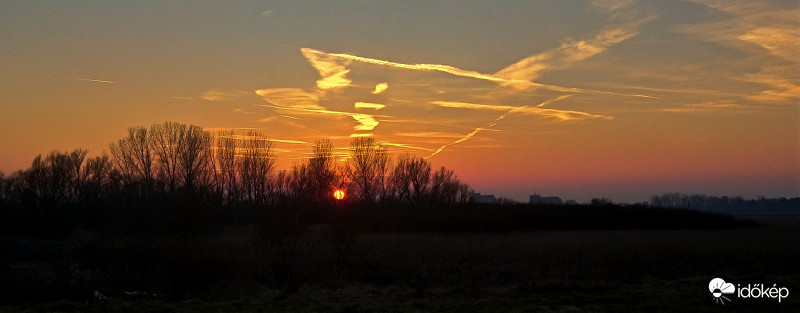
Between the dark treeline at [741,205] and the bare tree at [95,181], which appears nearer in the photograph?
the bare tree at [95,181]

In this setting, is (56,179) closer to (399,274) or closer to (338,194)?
(338,194)

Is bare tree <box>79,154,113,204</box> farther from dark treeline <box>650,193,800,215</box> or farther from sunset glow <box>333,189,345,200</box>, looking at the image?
dark treeline <box>650,193,800,215</box>

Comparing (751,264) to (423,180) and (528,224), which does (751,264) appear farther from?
(423,180)

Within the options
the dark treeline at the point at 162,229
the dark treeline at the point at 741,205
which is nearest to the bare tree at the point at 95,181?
the dark treeline at the point at 162,229

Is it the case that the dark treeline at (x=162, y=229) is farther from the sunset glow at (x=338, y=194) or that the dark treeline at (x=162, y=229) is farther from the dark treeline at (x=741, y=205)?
the dark treeline at (x=741, y=205)

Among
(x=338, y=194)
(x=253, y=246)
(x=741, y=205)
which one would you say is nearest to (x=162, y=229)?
(x=253, y=246)

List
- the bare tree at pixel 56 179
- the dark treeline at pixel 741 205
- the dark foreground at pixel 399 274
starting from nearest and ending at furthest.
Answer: the dark foreground at pixel 399 274 → the bare tree at pixel 56 179 → the dark treeline at pixel 741 205

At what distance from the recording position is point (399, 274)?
97.1 feet

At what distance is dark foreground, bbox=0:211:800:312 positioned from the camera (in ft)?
54.3

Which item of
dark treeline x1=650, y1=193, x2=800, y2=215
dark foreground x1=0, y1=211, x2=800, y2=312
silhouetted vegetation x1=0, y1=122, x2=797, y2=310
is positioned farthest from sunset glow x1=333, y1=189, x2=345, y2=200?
dark treeline x1=650, y1=193, x2=800, y2=215

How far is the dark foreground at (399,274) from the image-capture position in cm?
1656

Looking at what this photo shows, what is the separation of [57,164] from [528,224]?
153 feet

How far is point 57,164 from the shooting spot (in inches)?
2709

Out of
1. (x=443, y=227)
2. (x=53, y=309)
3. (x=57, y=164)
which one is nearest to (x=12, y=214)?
(x=57, y=164)
